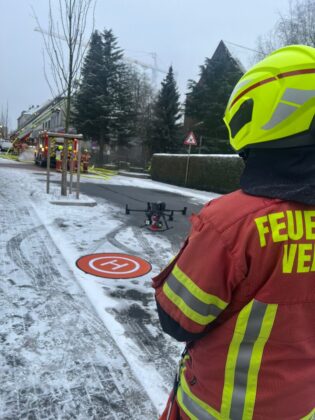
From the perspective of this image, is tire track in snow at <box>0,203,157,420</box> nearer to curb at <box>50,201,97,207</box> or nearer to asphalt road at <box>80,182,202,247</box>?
asphalt road at <box>80,182,202,247</box>

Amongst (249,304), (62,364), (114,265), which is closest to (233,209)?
(249,304)

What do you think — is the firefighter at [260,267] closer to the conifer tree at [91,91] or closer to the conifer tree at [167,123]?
the conifer tree at [167,123]

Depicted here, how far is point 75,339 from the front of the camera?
10.7ft

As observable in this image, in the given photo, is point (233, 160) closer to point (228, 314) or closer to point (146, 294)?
point (146, 294)

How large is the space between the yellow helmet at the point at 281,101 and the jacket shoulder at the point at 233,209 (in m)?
0.17

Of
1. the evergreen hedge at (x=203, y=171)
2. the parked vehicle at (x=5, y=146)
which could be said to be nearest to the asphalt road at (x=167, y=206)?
the evergreen hedge at (x=203, y=171)

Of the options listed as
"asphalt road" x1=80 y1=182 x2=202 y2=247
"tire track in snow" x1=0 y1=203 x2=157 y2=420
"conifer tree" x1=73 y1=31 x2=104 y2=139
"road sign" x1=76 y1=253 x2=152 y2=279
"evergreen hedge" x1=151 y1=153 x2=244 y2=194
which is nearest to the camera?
"tire track in snow" x1=0 y1=203 x2=157 y2=420

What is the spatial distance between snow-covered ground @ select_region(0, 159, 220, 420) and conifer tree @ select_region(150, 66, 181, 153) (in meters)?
26.5

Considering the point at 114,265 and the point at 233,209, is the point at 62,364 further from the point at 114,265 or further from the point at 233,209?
the point at 114,265

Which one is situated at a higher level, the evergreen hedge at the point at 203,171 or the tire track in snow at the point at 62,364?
the evergreen hedge at the point at 203,171

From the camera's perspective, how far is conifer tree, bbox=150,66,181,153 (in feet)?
104

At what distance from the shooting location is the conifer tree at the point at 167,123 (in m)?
31.8

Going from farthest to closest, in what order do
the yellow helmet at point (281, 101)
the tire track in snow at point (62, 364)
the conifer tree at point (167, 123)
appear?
the conifer tree at point (167, 123)
the tire track in snow at point (62, 364)
the yellow helmet at point (281, 101)

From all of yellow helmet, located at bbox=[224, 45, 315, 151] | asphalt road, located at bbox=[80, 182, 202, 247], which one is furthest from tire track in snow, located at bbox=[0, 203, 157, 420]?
asphalt road, located at bbox=[80, 182, 202, 247]
